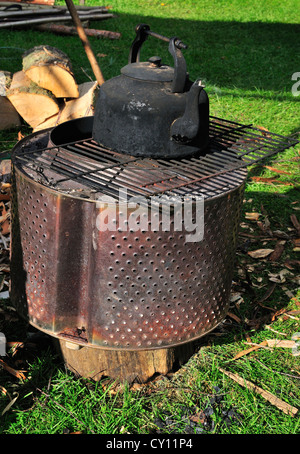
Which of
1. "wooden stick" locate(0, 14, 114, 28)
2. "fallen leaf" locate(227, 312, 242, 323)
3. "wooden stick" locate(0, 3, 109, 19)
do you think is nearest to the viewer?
"fallen leaf" locate(227, 312, 242, 323)

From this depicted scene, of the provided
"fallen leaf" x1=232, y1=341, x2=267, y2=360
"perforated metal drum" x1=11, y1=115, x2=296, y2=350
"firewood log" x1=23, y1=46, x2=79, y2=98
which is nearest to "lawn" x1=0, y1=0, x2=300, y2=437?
"fallen leaf" x1=232, y1=341, x2=267, y2=360

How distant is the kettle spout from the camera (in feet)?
8.77

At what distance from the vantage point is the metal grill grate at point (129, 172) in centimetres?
259

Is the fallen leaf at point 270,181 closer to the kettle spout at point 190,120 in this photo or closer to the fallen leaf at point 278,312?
the fallen leaf at point 278,312

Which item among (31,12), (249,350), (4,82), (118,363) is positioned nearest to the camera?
(118,363)

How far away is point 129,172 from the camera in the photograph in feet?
9.01

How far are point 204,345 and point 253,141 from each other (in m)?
1.27

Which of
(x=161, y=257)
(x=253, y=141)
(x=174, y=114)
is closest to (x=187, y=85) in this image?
(x=174, y=114)

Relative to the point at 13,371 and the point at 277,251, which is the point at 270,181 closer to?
the point at 277,251

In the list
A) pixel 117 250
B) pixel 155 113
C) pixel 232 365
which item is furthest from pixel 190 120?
pixel 232 365

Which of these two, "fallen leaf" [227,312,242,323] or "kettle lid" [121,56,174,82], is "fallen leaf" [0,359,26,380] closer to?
"fallen leaf" [227,312,242,323]

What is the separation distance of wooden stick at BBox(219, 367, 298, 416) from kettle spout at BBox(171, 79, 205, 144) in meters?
1.41

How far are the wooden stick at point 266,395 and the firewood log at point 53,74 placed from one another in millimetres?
3374

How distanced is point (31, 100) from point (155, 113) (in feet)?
10.8
